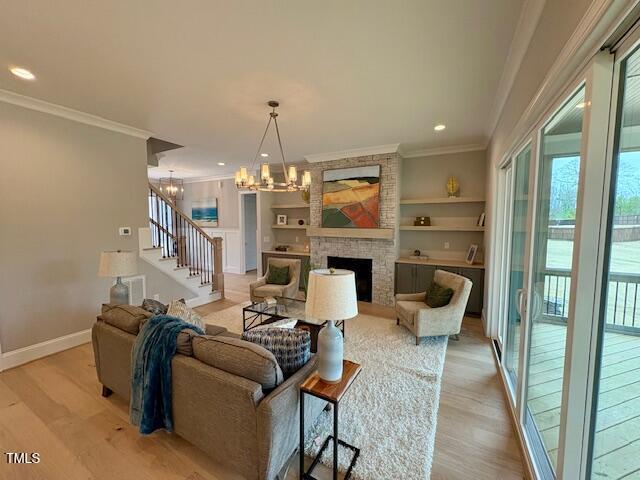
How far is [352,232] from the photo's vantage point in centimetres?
502

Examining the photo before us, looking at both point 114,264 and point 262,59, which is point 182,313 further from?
point 262,59

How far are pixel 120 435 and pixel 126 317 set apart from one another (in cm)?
84

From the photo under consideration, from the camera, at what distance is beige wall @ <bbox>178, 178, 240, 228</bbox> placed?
7.63 metres

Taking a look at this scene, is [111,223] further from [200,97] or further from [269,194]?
[269,194]

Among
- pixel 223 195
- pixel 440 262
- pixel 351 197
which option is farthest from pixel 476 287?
pixel 223 195

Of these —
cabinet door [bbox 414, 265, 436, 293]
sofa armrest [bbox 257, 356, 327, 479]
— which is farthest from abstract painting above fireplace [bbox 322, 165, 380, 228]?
sofa armrest [bbox 257, 356, 327, 479]

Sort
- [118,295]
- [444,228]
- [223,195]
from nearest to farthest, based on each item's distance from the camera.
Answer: [118,295]
[444,228]
[223,195]

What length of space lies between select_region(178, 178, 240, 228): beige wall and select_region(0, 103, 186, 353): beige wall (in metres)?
3.79

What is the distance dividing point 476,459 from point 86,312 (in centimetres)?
439

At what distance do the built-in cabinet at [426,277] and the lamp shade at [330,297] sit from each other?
3383 millimetres

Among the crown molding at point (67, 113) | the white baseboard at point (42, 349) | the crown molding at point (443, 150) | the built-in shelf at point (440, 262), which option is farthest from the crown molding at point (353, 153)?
the white baseboard at point (42, 349)

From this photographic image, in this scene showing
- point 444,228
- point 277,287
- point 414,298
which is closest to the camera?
point 414,298

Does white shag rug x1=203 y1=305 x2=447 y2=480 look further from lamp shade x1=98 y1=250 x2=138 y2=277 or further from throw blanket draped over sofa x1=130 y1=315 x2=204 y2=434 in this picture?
lamp shade x1=98 y1=250 x2=138 y2=277

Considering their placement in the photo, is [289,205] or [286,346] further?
[289,205]
